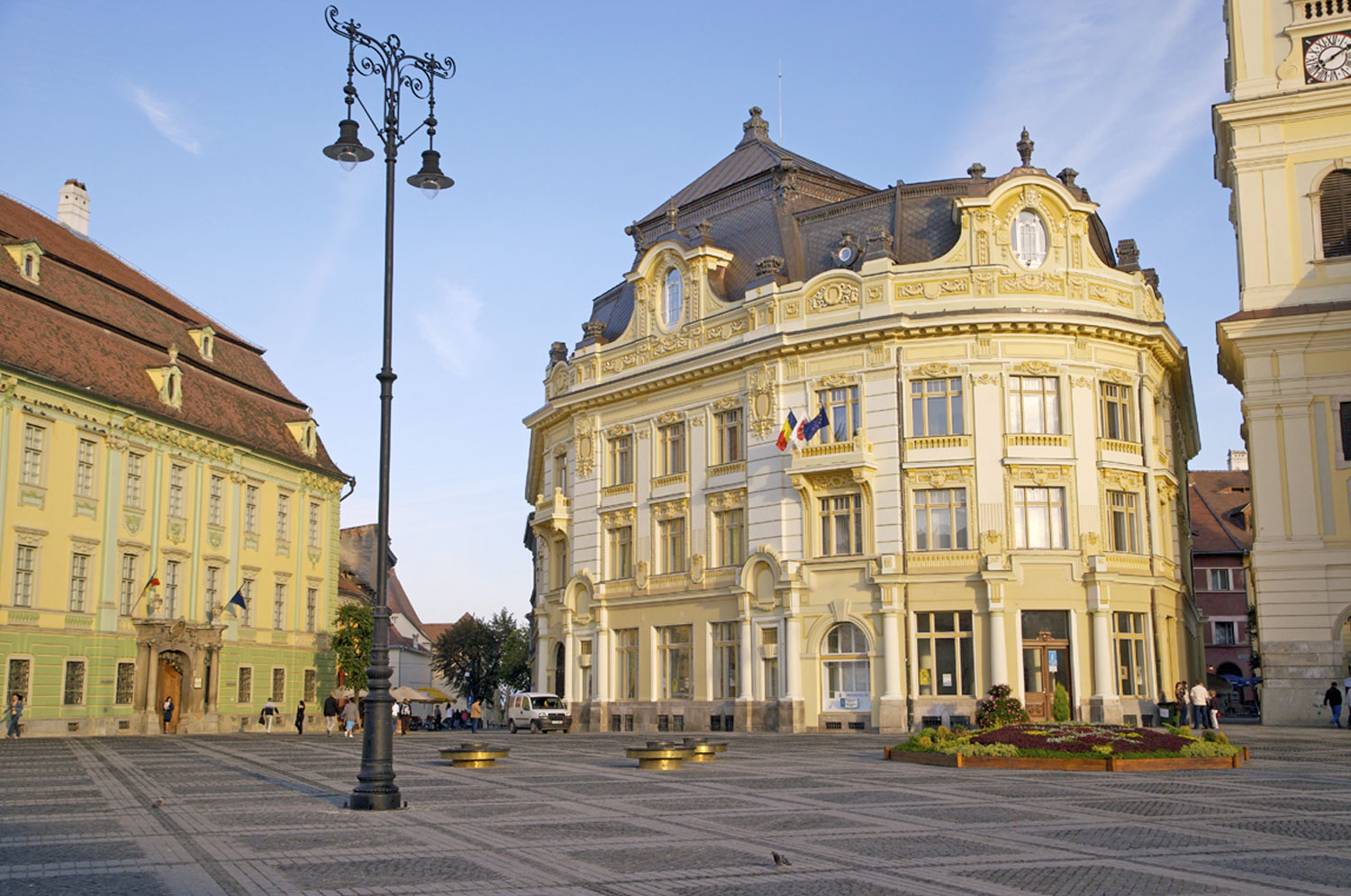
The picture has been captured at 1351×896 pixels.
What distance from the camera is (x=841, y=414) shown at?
1708 inches

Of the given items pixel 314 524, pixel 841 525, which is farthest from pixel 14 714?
pixel 841 525

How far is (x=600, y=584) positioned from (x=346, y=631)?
14554mm

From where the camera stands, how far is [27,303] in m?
42.5

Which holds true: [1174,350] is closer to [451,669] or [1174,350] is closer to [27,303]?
[27,303]

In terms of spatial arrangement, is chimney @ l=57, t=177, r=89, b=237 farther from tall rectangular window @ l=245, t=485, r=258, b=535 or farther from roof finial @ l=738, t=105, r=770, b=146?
roof finial @ l=738, t=105, r=770, b=146

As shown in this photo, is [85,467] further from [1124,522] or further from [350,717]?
[1124,522]

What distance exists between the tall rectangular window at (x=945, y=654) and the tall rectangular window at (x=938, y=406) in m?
5.83

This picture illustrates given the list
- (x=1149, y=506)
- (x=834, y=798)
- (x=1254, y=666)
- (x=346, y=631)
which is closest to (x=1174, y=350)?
(x=1149, y=506)

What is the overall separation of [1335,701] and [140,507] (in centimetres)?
3967

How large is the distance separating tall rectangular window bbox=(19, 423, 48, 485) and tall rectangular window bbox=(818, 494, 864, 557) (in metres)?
25.0

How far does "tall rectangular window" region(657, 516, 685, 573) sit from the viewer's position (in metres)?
47.9

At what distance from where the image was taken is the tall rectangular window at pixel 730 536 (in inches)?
1789

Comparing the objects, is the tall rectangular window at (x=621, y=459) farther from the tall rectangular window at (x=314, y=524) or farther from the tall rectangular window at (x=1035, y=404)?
the tall rectangular window at (x=314, y=524)

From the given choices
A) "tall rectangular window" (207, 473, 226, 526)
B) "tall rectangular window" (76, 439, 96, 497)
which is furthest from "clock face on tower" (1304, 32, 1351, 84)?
"tall rectangular window" (76, 439, 96, 497)
